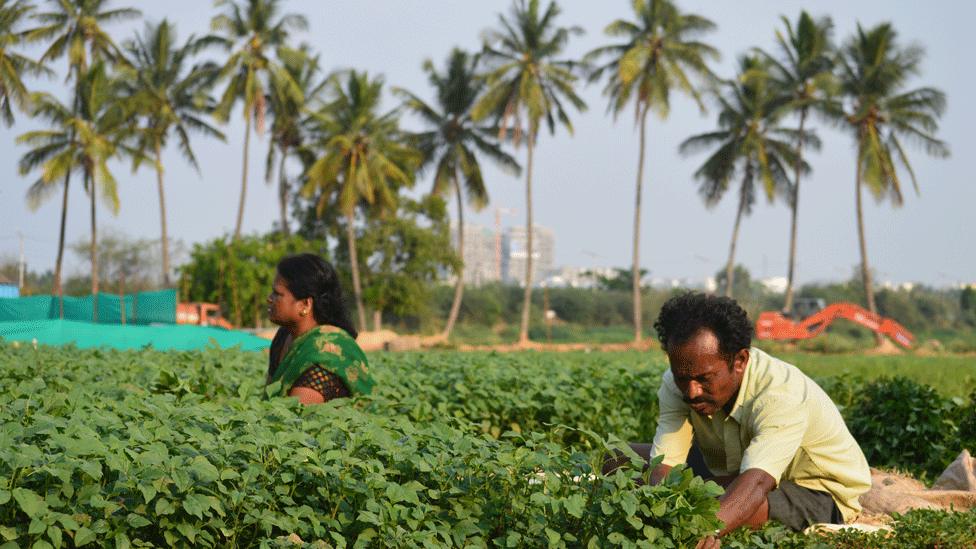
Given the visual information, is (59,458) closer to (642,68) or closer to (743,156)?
(642,68)

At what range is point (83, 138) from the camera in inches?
1309

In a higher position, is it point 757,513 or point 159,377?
point 159,377

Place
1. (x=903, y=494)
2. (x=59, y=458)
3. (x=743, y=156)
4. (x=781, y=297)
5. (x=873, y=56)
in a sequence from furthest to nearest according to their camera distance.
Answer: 1. (x=781, y=297)
2. (x=743, y=156)
3. (x=873, y=56)
4. (x=903, y=494)
5. (x=59, y=458)

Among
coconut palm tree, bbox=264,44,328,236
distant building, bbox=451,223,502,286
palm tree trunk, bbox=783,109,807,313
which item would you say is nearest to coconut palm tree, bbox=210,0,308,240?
coconut palm tree, bbox=264,44,328,236

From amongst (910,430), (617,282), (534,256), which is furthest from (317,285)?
(534,256)

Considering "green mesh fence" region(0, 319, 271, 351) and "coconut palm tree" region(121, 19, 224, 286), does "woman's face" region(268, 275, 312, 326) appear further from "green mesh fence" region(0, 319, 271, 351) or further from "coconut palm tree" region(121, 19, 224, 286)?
"coconut palm tree" region(121, 19, 224, 286)

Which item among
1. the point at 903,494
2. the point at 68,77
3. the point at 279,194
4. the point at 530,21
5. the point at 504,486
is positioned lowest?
the point at 903,494

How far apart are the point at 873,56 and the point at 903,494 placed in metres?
32.7

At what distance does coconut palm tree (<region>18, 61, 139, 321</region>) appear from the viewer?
32.7 metres

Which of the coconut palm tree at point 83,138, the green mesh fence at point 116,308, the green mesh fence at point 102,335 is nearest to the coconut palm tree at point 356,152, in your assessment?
the coconut palm tree at point 83,138

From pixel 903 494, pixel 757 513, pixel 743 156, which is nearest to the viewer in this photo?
pixel 757 513

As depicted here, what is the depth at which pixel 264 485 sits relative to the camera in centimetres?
311

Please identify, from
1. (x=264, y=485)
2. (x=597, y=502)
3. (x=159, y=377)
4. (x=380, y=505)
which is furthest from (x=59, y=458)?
(x=159, y=377)

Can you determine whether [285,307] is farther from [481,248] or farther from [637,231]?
[481,248]
